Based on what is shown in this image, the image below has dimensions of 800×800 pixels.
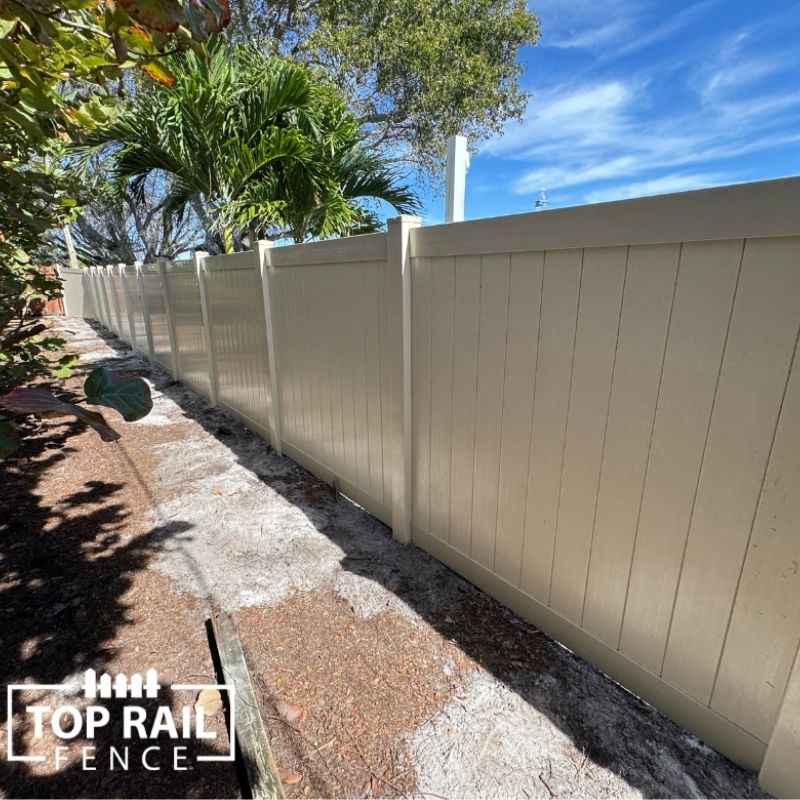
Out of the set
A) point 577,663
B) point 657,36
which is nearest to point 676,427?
point 577,663

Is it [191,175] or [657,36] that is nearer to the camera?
[191,175]

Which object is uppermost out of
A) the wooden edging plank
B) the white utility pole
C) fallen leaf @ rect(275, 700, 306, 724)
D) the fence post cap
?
the white utility pole

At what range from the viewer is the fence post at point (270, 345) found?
398cm

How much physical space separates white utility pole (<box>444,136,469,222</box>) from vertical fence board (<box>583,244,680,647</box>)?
4.53 feet

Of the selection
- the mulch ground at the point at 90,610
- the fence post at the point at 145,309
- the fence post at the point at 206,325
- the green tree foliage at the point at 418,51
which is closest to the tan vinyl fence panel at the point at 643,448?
the mulch ground at the point at 90,610

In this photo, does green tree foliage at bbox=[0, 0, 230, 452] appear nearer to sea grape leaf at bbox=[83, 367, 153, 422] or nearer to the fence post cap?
sea grape leaf at bbox=[83, 367, 153, 422]

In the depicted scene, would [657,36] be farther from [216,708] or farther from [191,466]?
[216,708]

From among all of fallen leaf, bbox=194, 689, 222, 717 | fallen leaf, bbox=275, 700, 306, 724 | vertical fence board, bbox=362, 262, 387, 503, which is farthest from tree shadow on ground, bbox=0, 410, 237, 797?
vertical fence board, bbox=362, 262, 387, 503

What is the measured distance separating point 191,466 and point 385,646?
8.91 ft

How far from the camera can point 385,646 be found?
6.88ft

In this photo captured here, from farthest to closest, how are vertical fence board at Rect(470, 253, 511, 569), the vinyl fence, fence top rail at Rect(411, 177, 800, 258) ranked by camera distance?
vertical fence board at Rect(470, 253, 511, 569)
the vinyl fence
fence top rail at Rect(411, 177, 800, 258)

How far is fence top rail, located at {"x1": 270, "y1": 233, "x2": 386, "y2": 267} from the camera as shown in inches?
107

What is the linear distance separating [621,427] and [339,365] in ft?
6.76

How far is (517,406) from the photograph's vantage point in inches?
80.6
